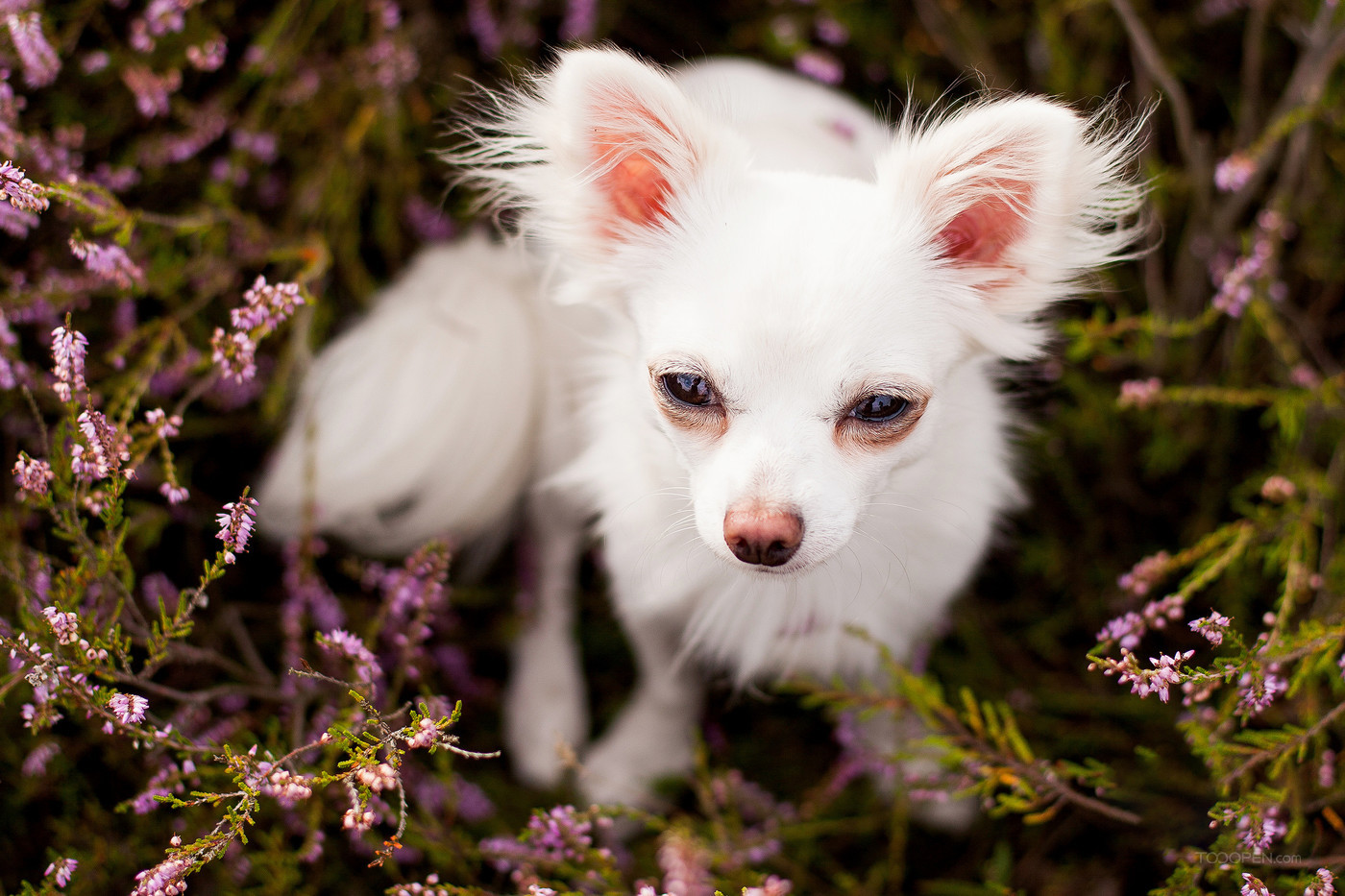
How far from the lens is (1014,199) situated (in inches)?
50.5

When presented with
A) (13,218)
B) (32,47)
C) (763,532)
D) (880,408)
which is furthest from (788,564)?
(32,47)

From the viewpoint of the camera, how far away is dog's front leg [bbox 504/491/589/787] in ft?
7.38

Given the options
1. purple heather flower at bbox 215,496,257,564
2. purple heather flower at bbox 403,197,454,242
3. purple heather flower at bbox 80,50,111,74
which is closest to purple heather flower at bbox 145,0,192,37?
purple heather flower at bbox 80,50,111,74

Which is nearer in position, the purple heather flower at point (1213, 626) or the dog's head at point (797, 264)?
the purple heather flower at point (1213, 626)

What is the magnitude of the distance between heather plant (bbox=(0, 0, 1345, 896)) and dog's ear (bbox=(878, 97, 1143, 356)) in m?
0.26

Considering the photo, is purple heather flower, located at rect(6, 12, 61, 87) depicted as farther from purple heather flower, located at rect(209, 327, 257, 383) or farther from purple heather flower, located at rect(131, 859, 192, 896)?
purple heather flower, located at rect(131, 859, 192, 896)

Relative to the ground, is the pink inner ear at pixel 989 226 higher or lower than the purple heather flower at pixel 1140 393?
higher

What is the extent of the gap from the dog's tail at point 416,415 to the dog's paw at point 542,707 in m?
0.45

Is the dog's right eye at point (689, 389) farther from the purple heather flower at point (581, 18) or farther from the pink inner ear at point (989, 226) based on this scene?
the purple heather flower at point (581, 18)

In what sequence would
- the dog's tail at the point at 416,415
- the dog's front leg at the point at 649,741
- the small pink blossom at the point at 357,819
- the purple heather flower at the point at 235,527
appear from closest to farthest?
the small pink blossom at the point at 357,819
the purple heather flower at the point at 235,527
the dog's tail at the point at 416,415
the dog's front leg at the point at 649,741

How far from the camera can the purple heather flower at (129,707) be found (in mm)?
1084

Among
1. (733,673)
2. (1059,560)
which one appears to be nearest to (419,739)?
(733,673)

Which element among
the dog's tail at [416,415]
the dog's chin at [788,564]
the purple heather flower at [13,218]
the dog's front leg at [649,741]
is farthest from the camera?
the dog's front leg at [649,741]

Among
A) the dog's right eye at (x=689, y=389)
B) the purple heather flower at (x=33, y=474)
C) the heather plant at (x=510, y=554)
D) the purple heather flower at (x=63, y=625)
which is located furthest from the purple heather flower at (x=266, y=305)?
the dog's right eye at (x=689, y=389)
